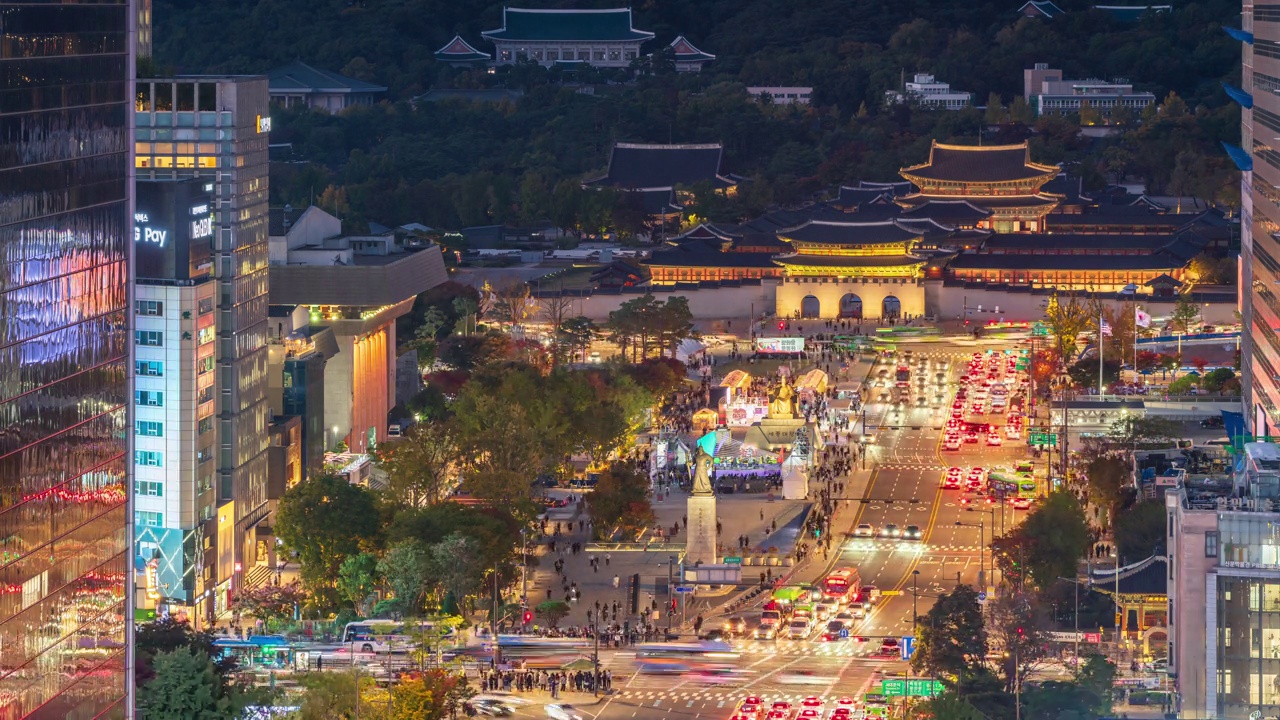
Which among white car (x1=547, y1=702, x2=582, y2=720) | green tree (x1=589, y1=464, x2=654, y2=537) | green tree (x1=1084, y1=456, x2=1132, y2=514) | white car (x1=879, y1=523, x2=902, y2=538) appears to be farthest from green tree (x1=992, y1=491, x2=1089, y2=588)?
white car (x1=547, y1=702, x2=582, y2=720)

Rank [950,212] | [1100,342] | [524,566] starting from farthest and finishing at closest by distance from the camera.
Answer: [950,212] < [1100,342] < [524,566]

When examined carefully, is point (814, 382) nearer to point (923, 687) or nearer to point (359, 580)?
point (359, 580)

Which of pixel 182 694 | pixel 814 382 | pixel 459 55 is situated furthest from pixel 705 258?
pixel 182 694

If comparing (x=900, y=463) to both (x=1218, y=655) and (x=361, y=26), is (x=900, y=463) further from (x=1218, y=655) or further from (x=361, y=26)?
(x=361, y=26)

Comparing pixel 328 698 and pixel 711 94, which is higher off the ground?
pixel 711 94

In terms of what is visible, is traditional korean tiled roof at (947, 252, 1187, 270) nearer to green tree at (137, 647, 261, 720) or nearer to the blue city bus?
the blue city bus
